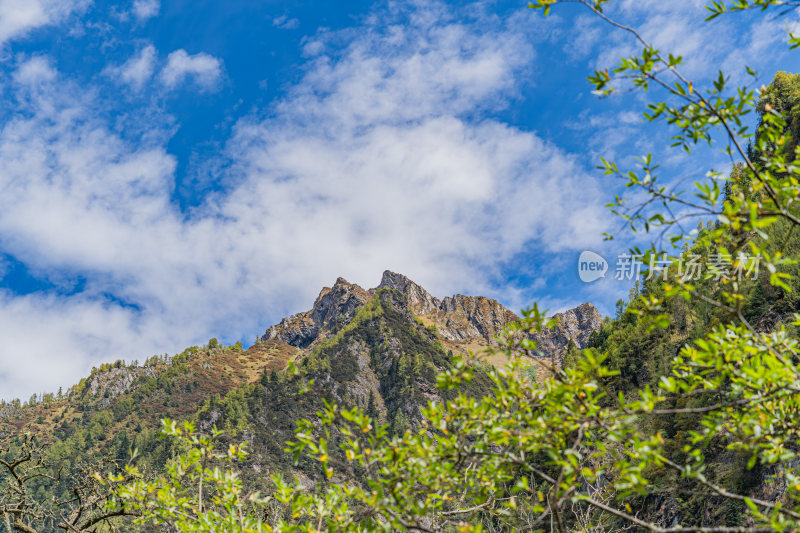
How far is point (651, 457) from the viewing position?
3281 mm

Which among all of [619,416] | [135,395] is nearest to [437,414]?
[619,416]

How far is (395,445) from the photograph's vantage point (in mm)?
3926

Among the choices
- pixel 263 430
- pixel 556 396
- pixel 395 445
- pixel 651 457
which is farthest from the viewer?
pixel 263 430

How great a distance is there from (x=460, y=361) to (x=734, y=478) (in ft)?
65.7

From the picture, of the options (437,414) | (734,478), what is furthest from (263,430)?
(437,414)

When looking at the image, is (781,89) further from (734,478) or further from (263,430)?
(263,430)

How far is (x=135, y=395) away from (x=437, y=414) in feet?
660

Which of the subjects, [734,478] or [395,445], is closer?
[395,445]

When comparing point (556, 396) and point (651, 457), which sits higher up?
point (556, 396)

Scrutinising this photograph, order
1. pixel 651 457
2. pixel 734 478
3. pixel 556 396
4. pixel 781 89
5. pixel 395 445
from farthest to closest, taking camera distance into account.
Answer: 1. pixel 781 89
2. pixel 734 478
3. pixel 395 445
4. pixel 556 396
5. pixel 651 457

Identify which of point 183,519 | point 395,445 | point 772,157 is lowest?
point 183,519

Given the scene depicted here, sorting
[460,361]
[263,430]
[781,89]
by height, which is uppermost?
[781,89]

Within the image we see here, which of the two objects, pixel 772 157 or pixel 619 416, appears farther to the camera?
pixel 772 157

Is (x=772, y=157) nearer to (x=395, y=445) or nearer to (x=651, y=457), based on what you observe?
(x=651, y=457)
